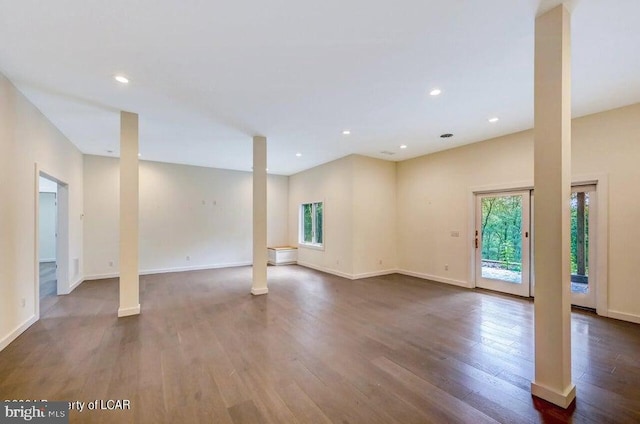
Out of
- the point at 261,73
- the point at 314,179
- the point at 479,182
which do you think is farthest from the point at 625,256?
the point at 314,179

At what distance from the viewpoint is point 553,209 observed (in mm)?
1989

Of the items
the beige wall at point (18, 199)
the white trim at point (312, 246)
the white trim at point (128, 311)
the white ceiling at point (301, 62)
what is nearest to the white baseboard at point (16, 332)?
the beige wall at point (18, 199)

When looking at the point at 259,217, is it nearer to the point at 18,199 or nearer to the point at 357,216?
the point at 357,216

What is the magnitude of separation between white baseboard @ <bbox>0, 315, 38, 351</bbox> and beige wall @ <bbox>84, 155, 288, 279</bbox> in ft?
10.4

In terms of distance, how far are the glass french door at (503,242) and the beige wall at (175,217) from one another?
5.97 m

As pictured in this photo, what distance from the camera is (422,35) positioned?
92.4 inches

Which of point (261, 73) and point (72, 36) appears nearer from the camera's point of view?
point (72, 36)

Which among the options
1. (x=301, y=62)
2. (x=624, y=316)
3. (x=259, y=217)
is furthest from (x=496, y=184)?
(x=259, y=217)

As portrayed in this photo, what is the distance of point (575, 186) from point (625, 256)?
1.16m

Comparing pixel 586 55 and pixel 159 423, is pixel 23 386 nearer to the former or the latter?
pixel 159 423

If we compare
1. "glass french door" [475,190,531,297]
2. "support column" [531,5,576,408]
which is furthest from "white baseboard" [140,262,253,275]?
"support column" [531,5,576,408]

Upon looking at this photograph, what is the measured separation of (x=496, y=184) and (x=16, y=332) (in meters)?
7.43

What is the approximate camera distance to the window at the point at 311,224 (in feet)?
25.9

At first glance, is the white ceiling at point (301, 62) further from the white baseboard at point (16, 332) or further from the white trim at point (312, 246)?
the white trim at point (312, 246)
